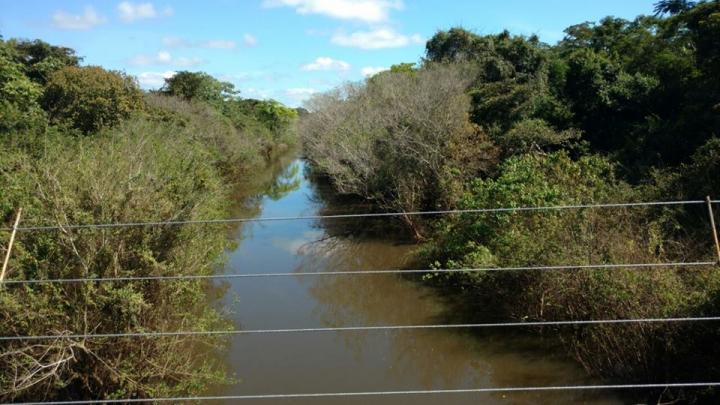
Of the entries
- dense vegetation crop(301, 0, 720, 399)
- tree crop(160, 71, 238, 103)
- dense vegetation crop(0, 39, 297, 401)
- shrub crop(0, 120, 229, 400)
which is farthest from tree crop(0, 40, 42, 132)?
tree crop(160, 71, 238, 103)

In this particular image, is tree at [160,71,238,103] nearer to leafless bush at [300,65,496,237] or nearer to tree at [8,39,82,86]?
tree at [8,39,82,86]

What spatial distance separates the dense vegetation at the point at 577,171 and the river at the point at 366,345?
66cm

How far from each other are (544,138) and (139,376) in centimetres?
1192

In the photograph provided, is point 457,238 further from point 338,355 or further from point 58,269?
point 58,269

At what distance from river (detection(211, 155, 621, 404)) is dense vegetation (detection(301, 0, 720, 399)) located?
0.66 meters

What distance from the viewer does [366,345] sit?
33.5 feet

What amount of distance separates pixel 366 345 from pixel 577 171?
215 inches

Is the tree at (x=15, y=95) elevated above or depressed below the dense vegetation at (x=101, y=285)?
above

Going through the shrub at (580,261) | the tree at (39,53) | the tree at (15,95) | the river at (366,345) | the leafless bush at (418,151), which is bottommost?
the river at (366,345)

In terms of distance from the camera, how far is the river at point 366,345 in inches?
334

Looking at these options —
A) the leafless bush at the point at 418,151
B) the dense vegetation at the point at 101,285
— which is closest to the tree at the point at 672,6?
the leafless bush at the point at 418,151

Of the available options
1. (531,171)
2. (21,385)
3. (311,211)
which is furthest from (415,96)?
(21,385)

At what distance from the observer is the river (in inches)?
334

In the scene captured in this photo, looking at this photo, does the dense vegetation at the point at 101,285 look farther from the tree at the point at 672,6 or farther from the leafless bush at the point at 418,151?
the tree at the point at 672,6
